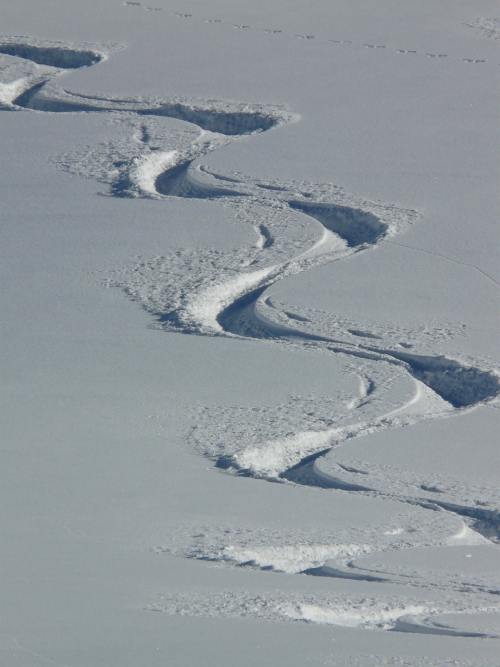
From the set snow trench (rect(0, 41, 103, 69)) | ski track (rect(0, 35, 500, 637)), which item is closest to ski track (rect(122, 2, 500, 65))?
ski track (rect(0, 35, 500, 637))

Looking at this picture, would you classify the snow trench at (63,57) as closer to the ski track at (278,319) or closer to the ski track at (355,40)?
the ski track at (278,319)

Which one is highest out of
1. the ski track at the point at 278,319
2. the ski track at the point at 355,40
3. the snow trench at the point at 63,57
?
the ski track at the point at 355,40

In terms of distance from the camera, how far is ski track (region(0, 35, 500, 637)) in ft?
6.78

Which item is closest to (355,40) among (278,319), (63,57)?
(63,57)

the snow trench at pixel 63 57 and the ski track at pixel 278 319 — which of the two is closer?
the ski track at pixel 278 319

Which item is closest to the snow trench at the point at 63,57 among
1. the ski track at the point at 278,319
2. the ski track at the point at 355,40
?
the ski track at the point at 278,319

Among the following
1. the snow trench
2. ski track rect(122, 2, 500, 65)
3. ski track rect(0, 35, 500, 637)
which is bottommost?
ski track rect(0, 35, 500, 637)

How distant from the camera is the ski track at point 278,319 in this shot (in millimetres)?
2066

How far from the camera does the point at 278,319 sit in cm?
331

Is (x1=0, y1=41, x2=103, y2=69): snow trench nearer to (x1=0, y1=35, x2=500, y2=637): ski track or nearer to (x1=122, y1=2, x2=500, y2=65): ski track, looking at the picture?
(x1=0, y1=35, x2=500, y2=637): ski track

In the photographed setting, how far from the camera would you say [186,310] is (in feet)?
10.9

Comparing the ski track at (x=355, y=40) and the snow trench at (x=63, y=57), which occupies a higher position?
the ski track at (x=355, y=40)

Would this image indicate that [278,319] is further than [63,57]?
No

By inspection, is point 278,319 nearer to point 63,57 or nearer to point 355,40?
point 63,57
